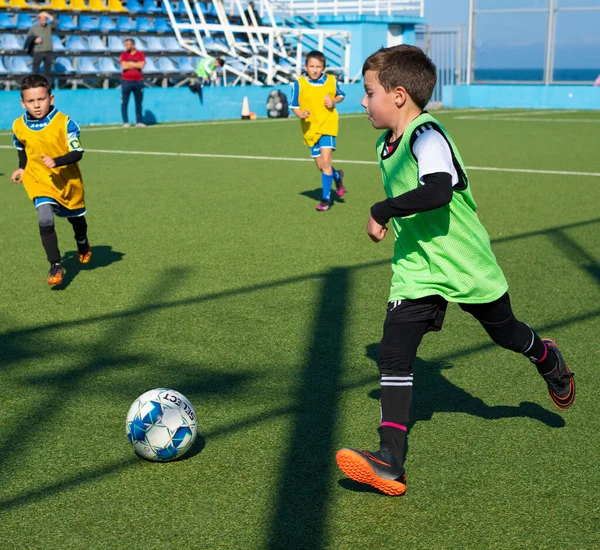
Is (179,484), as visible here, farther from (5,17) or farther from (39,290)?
(5,17)

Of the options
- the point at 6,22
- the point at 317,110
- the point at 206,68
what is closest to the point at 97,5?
the point at 6,22

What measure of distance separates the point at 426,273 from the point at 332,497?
0.85m

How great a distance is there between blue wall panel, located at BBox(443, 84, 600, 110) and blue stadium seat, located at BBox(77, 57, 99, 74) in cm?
1203

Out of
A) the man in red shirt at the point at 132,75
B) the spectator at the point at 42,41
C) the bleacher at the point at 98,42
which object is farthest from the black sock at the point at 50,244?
the bleacher at the point at 98,42

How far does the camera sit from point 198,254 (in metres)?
6.98

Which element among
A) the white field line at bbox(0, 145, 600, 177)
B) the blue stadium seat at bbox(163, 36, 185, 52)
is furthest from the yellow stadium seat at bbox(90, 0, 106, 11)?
the white field line at bbox(0, 145, 600, 177)

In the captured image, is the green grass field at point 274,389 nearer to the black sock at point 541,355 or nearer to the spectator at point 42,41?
the black sock at point 541,355

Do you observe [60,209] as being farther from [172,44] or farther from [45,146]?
[172,44]

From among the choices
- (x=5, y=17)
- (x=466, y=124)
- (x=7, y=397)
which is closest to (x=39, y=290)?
(x=7, y=397)

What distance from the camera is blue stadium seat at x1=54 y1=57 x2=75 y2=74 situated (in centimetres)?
2226

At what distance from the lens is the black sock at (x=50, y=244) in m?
5.95

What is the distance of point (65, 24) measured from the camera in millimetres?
23547

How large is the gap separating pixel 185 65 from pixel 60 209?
20.1m

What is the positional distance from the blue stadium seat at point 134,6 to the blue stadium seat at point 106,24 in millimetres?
1226
